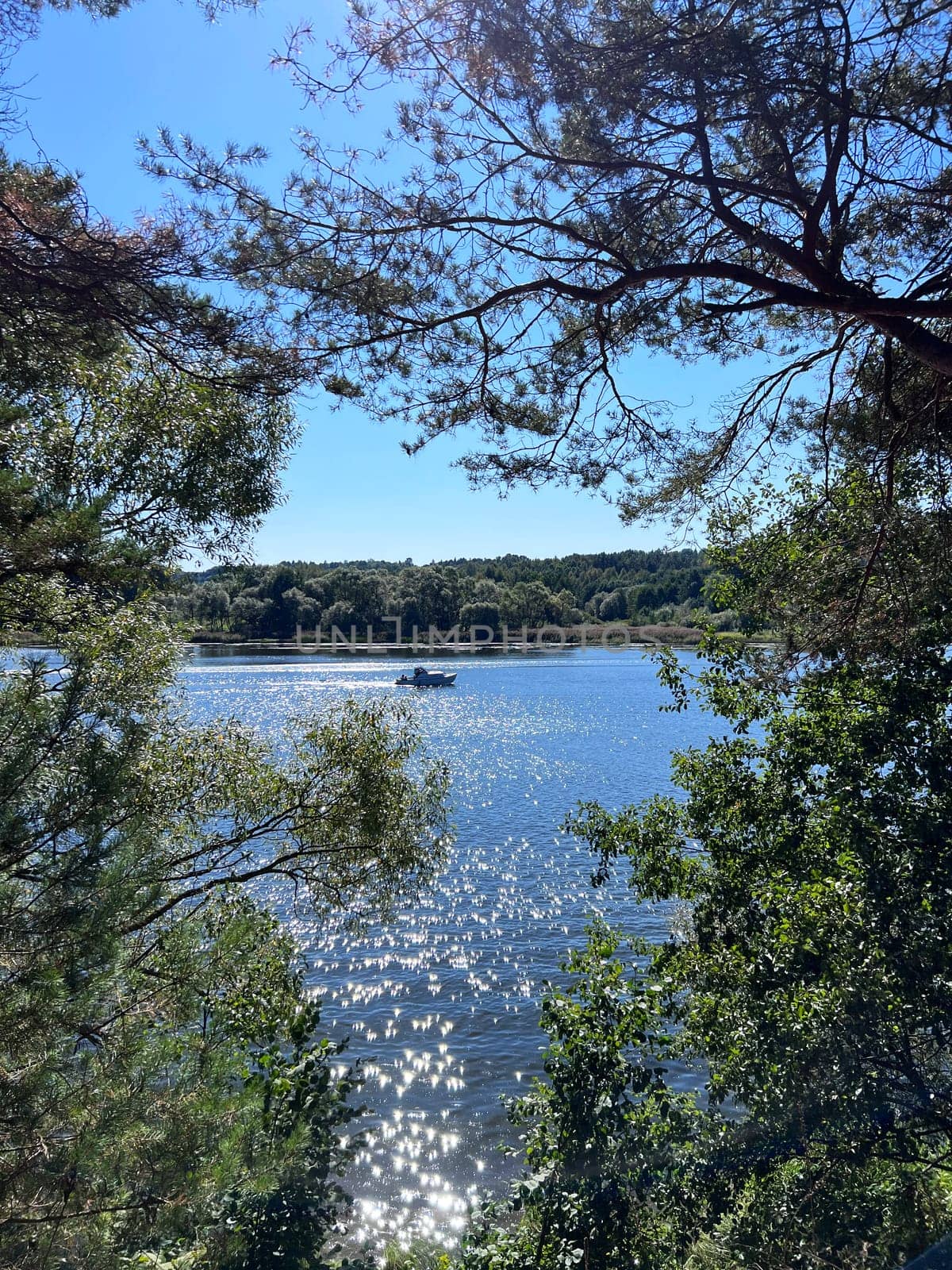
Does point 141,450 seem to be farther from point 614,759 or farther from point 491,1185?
point 614,759

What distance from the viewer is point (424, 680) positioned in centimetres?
5581

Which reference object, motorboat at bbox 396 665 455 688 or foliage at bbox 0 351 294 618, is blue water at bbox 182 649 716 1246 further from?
motorboat at bbox 396 665 455 688

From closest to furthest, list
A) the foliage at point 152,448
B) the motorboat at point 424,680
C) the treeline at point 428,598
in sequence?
the foliage at point 152,448 < the motorboat at point 424,680 < the treeline at point 428,598

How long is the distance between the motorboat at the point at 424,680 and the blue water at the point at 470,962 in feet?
68.1

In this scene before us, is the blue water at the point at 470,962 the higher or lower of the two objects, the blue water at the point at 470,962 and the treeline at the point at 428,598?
the lower

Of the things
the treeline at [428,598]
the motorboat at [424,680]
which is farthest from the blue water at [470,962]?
the treeline at [428,598]

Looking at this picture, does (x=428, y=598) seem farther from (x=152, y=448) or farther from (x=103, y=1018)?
(x=103, y=1018)

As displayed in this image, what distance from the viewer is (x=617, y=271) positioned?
4871 millimetres

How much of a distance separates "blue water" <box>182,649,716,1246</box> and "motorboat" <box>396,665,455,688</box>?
20766 mm

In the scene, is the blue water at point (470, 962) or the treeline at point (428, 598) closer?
the blue water at point (470, 962)

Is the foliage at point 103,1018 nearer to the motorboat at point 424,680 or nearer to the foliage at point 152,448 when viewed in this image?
the foliage at point 152,448

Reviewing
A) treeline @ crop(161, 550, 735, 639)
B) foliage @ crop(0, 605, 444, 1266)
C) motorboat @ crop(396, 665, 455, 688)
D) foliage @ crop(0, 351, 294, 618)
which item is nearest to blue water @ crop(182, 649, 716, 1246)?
foliage @ crop(0, 351, 294, 618)

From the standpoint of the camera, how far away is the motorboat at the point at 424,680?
55562mm

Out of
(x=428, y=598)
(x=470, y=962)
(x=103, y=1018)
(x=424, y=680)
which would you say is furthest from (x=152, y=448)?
(x=428, y=598)
